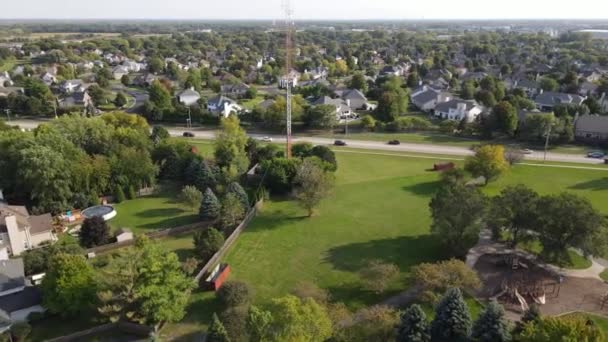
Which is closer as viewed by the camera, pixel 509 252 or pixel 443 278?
pixel 443 278

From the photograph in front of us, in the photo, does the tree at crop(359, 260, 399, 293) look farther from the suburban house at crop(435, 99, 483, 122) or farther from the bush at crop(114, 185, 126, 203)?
the suburban house at crop(435, 99, 483, 122)

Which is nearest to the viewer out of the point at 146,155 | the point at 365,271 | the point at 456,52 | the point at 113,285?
the point at 113,285

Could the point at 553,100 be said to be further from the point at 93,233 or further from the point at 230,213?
the point at 93,233

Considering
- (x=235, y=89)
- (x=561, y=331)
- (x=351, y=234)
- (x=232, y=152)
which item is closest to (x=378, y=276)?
(x=351, y=234)

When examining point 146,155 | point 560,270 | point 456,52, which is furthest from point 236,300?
point 456,52

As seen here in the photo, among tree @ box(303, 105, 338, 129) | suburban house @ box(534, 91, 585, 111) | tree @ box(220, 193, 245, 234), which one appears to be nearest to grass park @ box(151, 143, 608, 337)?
tree @ box(220, 193, 245, 234)

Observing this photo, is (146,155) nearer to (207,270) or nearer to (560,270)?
(207,270)
